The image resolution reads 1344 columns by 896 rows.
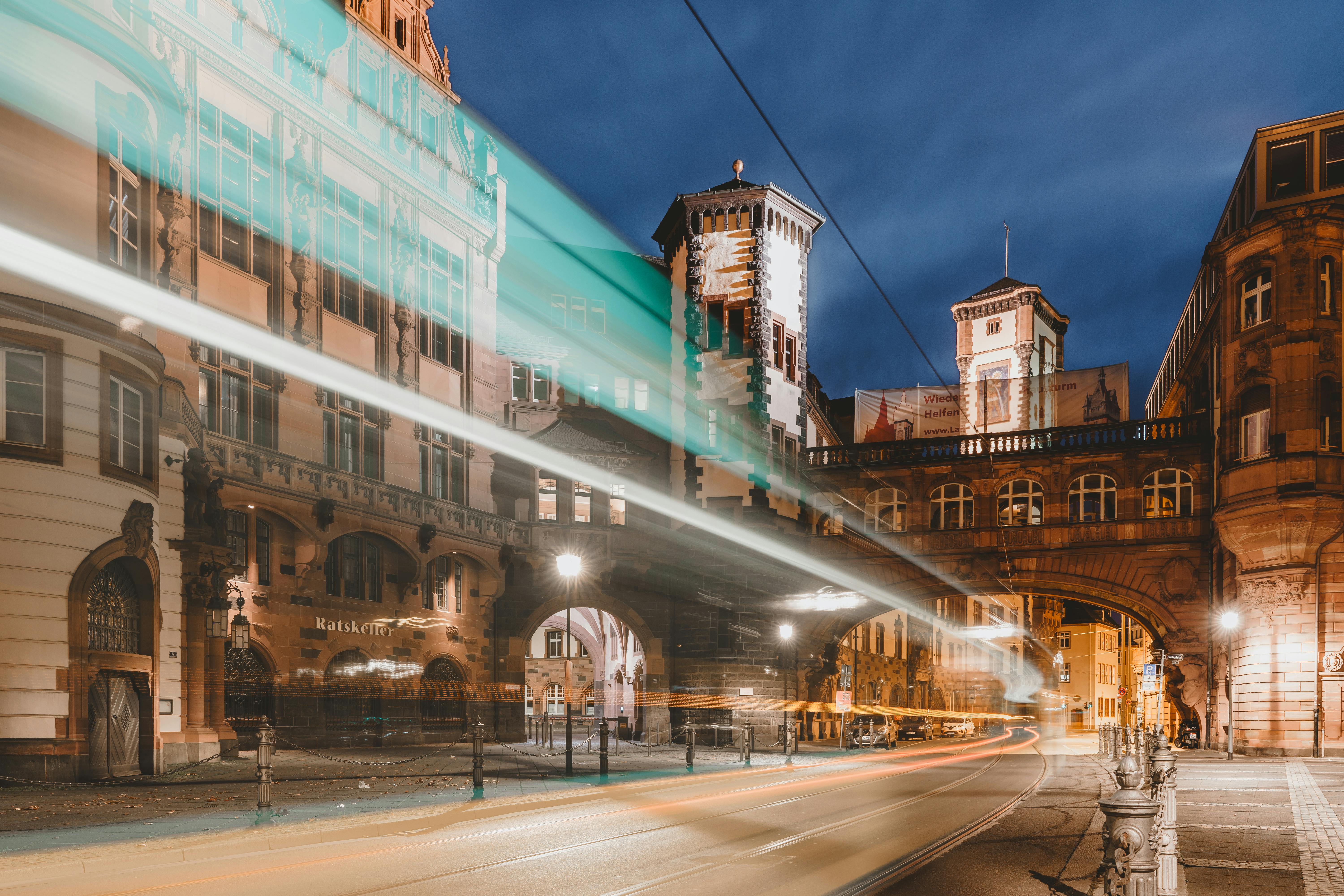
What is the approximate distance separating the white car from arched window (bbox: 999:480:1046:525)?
2181cm

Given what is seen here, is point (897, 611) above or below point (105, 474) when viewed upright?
below

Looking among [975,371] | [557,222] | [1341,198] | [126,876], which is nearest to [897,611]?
[975,371]

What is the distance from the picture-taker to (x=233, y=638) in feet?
88.7

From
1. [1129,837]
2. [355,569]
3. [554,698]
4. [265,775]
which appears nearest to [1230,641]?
[355,569]

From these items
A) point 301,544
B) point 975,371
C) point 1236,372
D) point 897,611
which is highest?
point 975,371

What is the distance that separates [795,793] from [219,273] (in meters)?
19.6

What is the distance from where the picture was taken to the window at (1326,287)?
111 ft

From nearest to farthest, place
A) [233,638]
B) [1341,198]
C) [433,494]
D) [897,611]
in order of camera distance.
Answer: [233,638]
[1341,198]
[433,494]
[897,611]

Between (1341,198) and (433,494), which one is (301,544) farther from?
(1341,198)

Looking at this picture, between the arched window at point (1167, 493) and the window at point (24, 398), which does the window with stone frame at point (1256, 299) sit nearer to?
the arched window at point (1167, 493)

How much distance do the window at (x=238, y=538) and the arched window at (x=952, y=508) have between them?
2673 centimetres

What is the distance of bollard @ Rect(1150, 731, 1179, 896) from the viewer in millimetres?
9633

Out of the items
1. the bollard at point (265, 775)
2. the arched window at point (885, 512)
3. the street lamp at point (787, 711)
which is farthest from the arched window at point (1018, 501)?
the bollard at point (265, 775)

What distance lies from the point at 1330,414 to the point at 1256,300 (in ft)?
14.7
